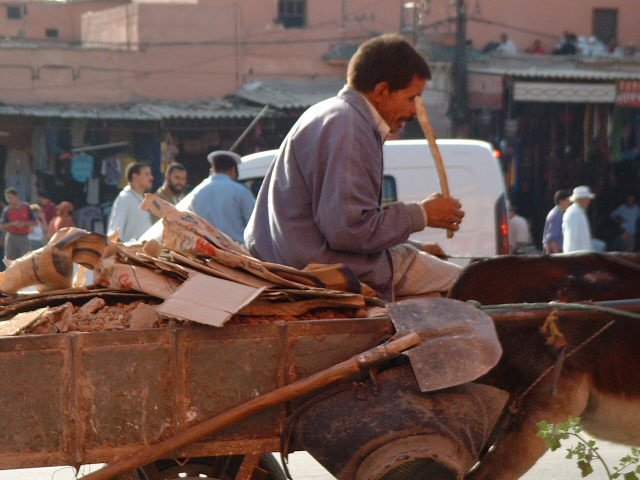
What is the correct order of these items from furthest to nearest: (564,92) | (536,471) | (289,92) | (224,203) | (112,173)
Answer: (289,92) → (112,173) → (564,92) → (224,203) → (536,471)

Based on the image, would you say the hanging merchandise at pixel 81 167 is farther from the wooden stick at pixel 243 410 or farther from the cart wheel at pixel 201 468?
the wooden stick at pixel 243 410

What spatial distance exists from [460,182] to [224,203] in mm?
2489

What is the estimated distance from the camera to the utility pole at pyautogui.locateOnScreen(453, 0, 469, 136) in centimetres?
2203

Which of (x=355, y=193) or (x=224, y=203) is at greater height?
(x=355, y=193)

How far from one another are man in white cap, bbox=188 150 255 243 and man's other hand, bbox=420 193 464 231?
4.34 m

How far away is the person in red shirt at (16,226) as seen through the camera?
15555 mm

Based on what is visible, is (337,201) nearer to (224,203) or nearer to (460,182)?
(224,203)

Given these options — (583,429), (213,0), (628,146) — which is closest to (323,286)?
(583,429)

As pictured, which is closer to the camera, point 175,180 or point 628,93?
A: point 175,180

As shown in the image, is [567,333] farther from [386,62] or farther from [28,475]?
[28,475]

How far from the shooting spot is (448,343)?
11.3 ft

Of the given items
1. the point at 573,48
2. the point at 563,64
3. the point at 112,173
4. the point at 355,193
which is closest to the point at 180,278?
the point at 355,193

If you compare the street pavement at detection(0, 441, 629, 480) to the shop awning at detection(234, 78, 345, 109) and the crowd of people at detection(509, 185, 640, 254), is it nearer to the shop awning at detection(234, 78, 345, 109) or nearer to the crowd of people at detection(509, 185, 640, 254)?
the crowd of people at detection(509, 185, 640, 254)

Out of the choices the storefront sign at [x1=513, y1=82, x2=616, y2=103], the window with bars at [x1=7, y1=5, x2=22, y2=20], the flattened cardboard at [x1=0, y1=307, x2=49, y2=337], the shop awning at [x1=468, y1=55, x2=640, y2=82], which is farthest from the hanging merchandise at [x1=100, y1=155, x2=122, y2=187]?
the flattened cardboard at [x1=0, y1=307, x2=49, y2=337]
